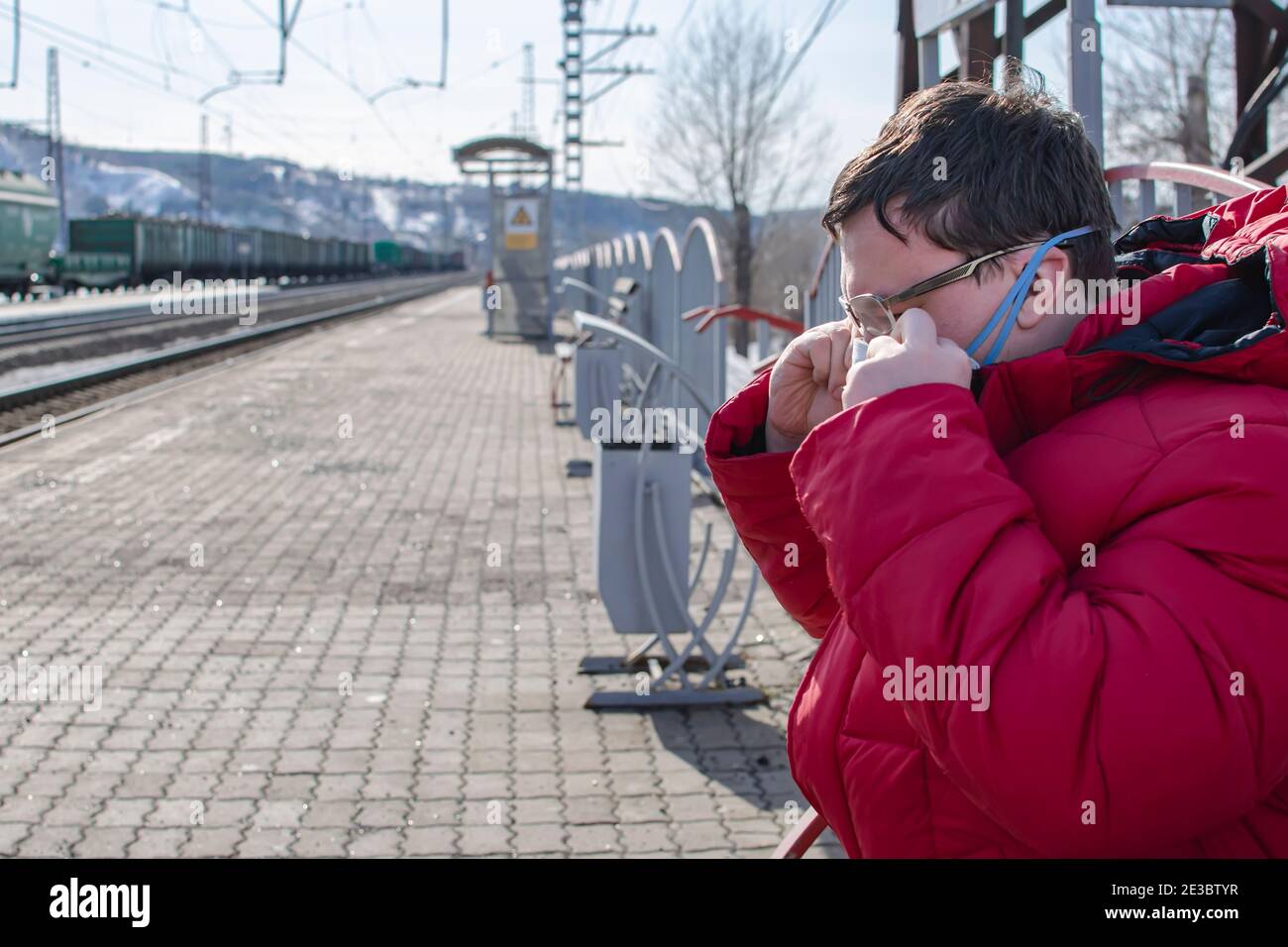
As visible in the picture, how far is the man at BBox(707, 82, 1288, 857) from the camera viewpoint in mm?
1204

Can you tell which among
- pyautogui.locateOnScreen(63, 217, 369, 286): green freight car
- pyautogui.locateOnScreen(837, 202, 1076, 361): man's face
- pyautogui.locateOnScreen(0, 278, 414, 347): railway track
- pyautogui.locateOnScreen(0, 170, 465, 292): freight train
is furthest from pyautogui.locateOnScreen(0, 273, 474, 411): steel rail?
pyautogui.locateOnScreen(837, 202, 1076, 361): man's face

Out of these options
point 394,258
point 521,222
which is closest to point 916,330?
point 521,222

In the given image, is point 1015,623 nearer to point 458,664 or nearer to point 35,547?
point 458,664

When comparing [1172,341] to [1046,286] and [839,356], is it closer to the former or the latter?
[1046,286]

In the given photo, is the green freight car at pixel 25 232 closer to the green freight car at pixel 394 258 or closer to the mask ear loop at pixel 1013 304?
the mask ear loop at pixel 1013 304

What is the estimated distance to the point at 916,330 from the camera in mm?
1360

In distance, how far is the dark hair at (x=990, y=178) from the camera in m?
1.44

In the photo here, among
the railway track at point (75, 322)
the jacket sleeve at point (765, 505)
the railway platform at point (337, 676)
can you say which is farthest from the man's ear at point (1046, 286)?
the railway track at point (75, 322)

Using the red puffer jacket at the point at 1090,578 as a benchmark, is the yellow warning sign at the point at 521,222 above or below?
above

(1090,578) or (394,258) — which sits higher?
(394,258)

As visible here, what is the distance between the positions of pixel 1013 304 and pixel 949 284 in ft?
0.24

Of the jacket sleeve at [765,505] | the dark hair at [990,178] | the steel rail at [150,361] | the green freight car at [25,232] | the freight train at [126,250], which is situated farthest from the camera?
the freight train at [126,250]

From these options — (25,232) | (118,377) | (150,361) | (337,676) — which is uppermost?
(25,232)
